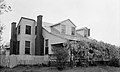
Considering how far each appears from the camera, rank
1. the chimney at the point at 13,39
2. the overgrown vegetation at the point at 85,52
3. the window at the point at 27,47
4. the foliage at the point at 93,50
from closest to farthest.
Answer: the overgrown vegetation at the point at 85,52 → the foliage at the point at 93,50 → the window at the point at 27,47 → the chimney at the point at 13,39

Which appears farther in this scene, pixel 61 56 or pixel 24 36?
pixel 24 36

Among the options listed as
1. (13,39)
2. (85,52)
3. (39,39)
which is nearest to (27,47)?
(39,39)

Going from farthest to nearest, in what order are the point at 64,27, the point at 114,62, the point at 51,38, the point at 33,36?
1. the point at 64,27
2. the point at 33,36
3. the point at 51,38
4. the point at 114,62

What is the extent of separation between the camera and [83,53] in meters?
Result: 18.7

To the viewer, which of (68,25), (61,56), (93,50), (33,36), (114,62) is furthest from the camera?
(68,25)

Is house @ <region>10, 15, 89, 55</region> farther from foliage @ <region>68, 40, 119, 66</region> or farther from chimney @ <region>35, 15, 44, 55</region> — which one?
foliage @ <region>68, 40, 119, 66</region>

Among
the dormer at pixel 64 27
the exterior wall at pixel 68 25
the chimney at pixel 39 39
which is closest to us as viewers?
the chimney at pixel 39 39

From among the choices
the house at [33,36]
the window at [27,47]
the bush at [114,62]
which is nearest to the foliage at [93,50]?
the bush at [114,62]

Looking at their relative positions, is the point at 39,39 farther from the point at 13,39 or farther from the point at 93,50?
the point at 93,50

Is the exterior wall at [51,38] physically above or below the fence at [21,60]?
above

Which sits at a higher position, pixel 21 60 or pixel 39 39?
pixel 39 39

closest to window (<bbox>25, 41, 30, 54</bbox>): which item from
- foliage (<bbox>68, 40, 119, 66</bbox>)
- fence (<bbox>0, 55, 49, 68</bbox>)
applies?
fence (<bbox>0, 55, 49, 68</bbox>)

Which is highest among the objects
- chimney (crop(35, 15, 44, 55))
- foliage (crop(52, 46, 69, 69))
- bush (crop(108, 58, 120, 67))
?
chimney (crop(35, 15, 44, 55))

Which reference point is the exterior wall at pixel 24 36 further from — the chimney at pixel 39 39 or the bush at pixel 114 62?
the bush at pixel 114 62
